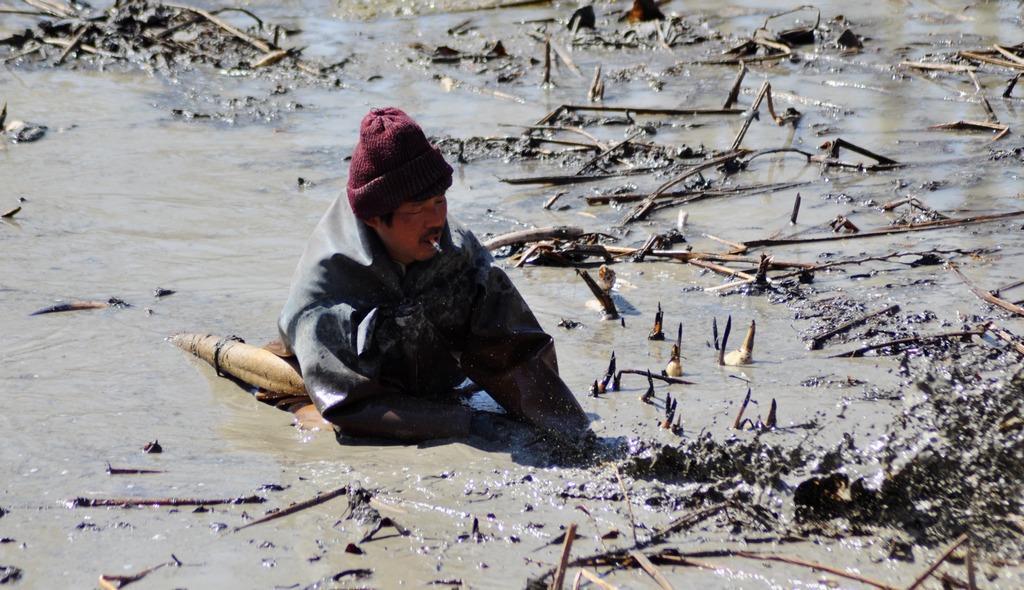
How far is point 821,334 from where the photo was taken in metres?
4.70

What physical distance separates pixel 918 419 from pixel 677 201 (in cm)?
340

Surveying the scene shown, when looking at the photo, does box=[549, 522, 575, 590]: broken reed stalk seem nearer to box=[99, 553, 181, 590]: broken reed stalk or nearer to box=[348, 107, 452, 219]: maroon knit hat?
box=[99, 553, 181, 590]: broken reed stalk

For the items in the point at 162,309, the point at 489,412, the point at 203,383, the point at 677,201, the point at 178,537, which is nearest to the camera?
the point at 178,537

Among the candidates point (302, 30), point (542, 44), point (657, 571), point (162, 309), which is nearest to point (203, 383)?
point (162, 309)

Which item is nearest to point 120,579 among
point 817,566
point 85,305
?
point 817,566

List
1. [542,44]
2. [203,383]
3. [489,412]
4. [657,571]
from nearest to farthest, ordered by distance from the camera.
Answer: [657,571]
[489,412]
[203,383]
[542,44]

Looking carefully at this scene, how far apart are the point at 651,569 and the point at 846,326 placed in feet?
7.23

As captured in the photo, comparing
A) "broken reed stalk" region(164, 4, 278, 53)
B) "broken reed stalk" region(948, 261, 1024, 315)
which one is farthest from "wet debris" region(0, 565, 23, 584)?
"broken reed stalk" region(164, 4, 278, 53)

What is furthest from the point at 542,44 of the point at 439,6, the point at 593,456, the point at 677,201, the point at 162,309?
the point at 593,456

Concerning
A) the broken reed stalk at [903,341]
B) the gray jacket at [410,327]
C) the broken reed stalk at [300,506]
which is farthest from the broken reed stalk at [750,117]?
the broken reed stalk at [300,506]

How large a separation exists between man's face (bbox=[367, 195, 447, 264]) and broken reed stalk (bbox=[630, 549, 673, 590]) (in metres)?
1.45

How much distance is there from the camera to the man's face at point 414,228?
12.6ft

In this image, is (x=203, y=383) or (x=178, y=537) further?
(x=203, y=383)

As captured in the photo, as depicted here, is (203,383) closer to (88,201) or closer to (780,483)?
(780,483)
